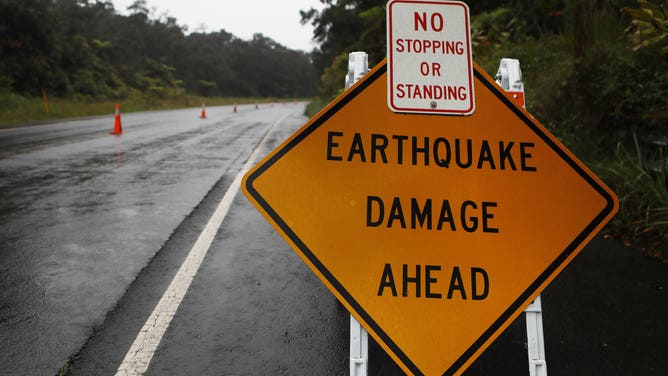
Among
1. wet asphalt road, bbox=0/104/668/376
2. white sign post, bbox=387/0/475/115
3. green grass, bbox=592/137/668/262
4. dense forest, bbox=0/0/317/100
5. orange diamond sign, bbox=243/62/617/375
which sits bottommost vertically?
wet asphalt road, bbox=0/104/668/376

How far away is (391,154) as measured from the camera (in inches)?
84.7

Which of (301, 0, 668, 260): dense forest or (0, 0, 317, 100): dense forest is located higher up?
(0, 0, 317, 100): dense forest

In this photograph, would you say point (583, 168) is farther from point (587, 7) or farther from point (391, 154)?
point (587, 7)

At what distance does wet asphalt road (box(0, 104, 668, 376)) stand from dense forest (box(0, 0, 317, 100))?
3080cm

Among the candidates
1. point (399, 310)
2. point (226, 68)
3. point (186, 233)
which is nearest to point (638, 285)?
point (399, 310)

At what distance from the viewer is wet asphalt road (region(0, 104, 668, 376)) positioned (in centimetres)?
290

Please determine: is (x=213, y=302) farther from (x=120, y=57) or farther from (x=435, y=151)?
(x=120, y=57)

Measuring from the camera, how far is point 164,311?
351 cm

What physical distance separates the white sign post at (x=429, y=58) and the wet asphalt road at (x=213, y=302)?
1424mm

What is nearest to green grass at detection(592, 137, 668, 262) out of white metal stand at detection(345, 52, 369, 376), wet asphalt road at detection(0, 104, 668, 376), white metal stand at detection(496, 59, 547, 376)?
wet asphalt road at detection(0, 104, 668, 376)

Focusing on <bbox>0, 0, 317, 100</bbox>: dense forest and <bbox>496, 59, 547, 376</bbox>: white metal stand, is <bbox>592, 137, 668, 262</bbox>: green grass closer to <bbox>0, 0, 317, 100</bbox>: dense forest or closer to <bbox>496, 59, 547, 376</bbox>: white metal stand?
<bbox>496, 59, 547, 376</bbox>: white metal stand

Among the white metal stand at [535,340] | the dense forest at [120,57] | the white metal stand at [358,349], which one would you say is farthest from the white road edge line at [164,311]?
the dense forest at [120,57]

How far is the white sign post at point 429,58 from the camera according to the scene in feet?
7.04

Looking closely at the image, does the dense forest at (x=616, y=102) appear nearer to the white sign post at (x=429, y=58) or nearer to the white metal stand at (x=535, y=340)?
the white sign post at (x=429, y=58)
